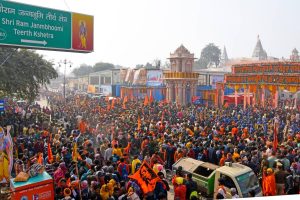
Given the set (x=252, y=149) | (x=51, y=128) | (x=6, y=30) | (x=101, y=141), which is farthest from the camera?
(x=51, y=128)

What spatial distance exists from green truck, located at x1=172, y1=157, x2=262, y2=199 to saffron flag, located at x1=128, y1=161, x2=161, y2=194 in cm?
173

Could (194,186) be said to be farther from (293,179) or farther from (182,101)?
(182,101)

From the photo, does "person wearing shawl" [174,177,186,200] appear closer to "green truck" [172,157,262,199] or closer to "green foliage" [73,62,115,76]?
"green truck" [172,157,262,199]

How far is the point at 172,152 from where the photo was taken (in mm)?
11055

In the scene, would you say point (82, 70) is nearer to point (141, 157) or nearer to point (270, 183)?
point (141, 157)

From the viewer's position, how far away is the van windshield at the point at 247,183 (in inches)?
306

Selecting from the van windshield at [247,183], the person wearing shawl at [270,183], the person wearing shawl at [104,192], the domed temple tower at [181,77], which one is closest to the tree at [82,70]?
the domed temple tower at [181,77]

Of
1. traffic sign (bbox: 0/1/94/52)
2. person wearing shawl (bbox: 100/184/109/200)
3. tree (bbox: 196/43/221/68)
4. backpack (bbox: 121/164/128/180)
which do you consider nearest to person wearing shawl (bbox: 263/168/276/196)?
backpack (bbox: 121/164/128/180)

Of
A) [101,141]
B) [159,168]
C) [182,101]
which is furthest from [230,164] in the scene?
[182,101]

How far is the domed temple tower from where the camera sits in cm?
3122

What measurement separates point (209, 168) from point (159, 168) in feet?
4.47

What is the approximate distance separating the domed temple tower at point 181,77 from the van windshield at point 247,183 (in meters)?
22.8

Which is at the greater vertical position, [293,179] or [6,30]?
[6,30]

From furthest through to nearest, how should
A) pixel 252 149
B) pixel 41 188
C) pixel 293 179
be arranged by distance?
pixel 252 149 < pixel 293 179 < pixel 41 188
